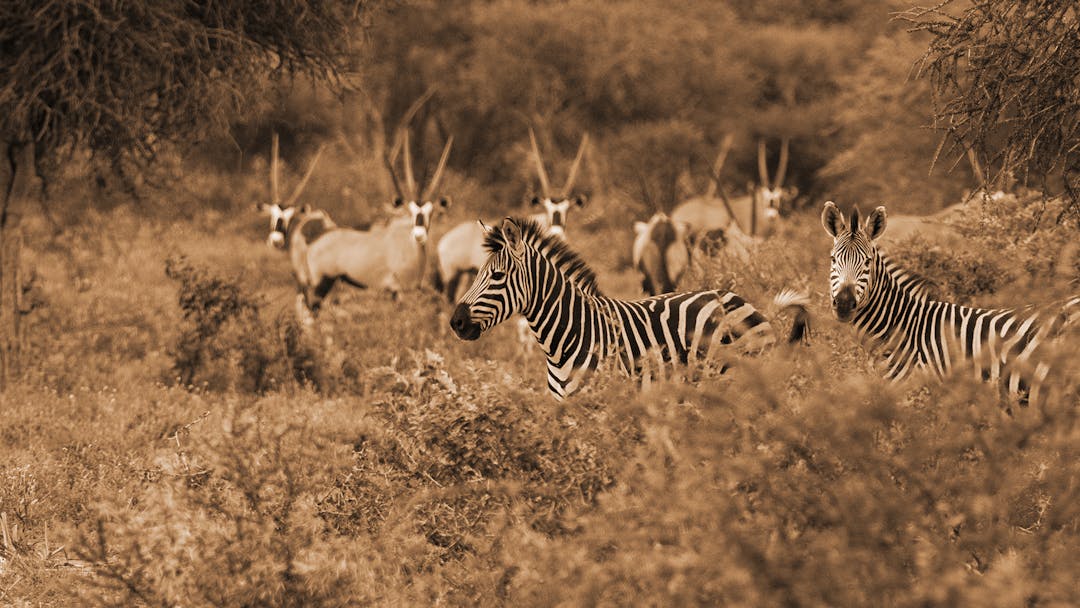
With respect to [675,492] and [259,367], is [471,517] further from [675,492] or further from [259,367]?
[259,367]

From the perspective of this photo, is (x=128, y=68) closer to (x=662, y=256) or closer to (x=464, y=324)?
(x=464, y=324)

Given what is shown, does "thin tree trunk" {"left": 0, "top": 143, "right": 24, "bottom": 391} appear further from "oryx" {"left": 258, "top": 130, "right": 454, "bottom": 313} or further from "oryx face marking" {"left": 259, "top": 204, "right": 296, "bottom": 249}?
"oryx face marking" {"left": 259, "top": 204, "right": 296, "bottom": 249}

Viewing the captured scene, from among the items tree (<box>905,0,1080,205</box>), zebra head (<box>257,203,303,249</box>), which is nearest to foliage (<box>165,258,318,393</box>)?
zebra head (<box>257,203,303,249</box>)

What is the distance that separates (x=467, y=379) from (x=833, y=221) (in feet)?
8.14

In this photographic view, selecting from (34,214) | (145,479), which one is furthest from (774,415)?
(34,214)

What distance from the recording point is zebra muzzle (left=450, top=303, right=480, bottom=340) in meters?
6.83

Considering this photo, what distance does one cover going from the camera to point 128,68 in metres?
10.3

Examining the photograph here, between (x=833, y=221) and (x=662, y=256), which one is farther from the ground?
(x=833, y=221)

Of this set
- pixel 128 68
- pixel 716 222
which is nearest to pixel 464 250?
pixel 128 68

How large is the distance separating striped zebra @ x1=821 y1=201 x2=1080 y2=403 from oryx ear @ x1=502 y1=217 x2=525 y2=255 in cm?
183

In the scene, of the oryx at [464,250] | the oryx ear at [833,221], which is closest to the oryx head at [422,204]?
the oryx at [464,250]

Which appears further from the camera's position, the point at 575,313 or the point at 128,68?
the point at 128,68

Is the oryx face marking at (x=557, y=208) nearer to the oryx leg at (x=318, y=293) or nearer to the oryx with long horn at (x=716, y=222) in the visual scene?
the oryx with long horn at (x=716, y=222)

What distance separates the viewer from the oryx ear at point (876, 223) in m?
7.45
